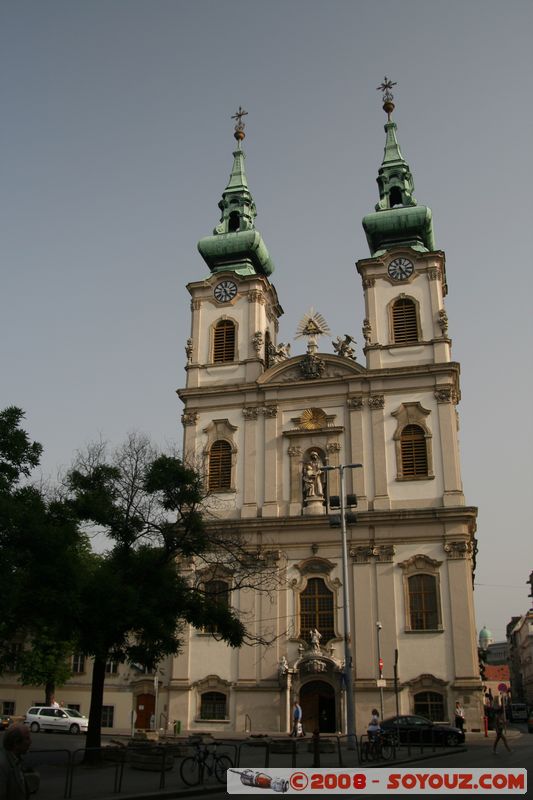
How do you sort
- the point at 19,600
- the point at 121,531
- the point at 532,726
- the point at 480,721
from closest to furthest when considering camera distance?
the point at 19,600 → the point at 121,531 → the point at 480,721 → the point at 532,726

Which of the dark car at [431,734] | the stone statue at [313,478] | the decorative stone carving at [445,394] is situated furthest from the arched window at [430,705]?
the decorative stone carving at [445,394]

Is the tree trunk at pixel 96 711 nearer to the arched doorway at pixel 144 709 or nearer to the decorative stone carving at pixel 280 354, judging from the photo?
the arched doorway at pixel 144 709

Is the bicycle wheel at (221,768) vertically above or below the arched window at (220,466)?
below

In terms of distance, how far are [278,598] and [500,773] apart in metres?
20.7

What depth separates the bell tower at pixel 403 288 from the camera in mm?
40000

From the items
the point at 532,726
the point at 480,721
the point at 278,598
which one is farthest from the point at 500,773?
the point at 532,726

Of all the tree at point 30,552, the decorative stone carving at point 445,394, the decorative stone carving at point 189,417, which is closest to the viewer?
the tree at point 30,552

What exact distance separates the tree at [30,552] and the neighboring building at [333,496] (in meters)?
15.1

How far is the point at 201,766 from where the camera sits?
55.5 ft

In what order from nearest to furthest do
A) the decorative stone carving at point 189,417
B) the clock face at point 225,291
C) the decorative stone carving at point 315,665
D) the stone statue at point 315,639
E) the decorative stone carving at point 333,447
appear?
the decorative stone carving at point 315,665, the stone statue at point 315,639, the decorative stone carving at point 333,447, the decorative stone carving at point 189,417, the clock face at point 225,291

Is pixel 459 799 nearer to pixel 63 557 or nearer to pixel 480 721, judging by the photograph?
pixel 63 557

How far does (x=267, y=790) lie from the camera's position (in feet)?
48.4

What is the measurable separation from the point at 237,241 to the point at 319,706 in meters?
26.3

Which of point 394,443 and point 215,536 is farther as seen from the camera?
point 394,443
